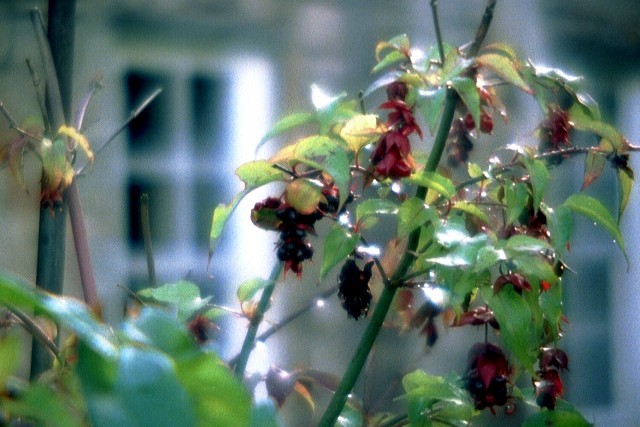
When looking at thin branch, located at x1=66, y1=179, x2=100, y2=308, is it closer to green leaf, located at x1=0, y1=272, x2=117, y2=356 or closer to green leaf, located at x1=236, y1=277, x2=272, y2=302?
green leaf, located at x1=236, y1=277, x2=272, y2=302

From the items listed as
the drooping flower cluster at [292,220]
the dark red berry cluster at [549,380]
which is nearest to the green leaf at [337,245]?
the drooping flower cluster at [292,220]

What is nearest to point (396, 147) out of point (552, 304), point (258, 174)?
point (258, 174)

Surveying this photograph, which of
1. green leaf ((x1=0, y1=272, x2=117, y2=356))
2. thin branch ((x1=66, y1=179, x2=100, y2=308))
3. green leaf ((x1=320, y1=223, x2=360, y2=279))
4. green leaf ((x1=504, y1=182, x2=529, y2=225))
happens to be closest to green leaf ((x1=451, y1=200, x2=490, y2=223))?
green leaf ((x1=504, y1=182, x2=529, y2=225))

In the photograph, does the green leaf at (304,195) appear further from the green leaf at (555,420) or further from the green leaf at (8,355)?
the green leaf at (8,355)

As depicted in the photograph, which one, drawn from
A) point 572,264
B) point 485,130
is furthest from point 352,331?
point 485,130

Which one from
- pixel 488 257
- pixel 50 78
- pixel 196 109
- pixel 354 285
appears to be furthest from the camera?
pixel 196 109

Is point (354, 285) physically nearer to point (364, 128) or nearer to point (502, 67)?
point (364, 128)

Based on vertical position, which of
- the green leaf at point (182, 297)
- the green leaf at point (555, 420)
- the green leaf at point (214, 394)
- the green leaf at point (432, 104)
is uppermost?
the green leaf at point (432, 104)

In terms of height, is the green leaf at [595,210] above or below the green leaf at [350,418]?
above
